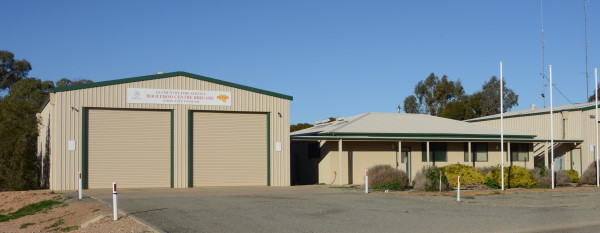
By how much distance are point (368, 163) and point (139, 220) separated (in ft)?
65.8

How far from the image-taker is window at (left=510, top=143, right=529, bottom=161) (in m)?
36.6

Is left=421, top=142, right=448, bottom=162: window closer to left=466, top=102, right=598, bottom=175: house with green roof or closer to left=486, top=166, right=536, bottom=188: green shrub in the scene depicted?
left=466, top=102, right=598, bottom=175: house with green roof

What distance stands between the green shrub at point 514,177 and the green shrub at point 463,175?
663 mm

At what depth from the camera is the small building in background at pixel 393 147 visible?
106 feet

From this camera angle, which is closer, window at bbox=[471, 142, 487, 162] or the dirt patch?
the dirt patch

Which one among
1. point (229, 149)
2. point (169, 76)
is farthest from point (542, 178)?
point (169, 76)

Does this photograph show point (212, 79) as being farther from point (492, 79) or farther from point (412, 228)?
point (492, 79)

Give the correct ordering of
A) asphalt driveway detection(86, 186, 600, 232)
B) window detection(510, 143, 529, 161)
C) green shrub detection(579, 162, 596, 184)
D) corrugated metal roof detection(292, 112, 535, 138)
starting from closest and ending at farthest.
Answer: asphalt driveway detection(86, 186, 600, 232), green shrub detection(579, 162, 596, 184), corrugated metal roof detection(292, 112, 535, 138), window detection(510, 143, 529, 161)

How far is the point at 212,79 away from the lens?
29250 millimetres

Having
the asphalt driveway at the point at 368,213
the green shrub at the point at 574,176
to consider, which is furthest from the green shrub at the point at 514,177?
the green shrub at the point at 574,176

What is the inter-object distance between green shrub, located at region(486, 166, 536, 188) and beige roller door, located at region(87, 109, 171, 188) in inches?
557

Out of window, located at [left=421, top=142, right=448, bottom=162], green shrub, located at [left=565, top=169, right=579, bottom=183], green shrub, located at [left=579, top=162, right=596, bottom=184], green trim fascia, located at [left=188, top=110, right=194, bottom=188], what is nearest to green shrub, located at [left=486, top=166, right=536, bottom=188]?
green shrub, located at [left=579, top=162, right=596, bottom=184]

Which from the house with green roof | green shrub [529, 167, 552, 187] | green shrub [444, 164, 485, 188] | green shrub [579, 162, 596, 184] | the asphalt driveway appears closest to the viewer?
the asphalt driveway

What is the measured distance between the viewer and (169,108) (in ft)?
93.8
